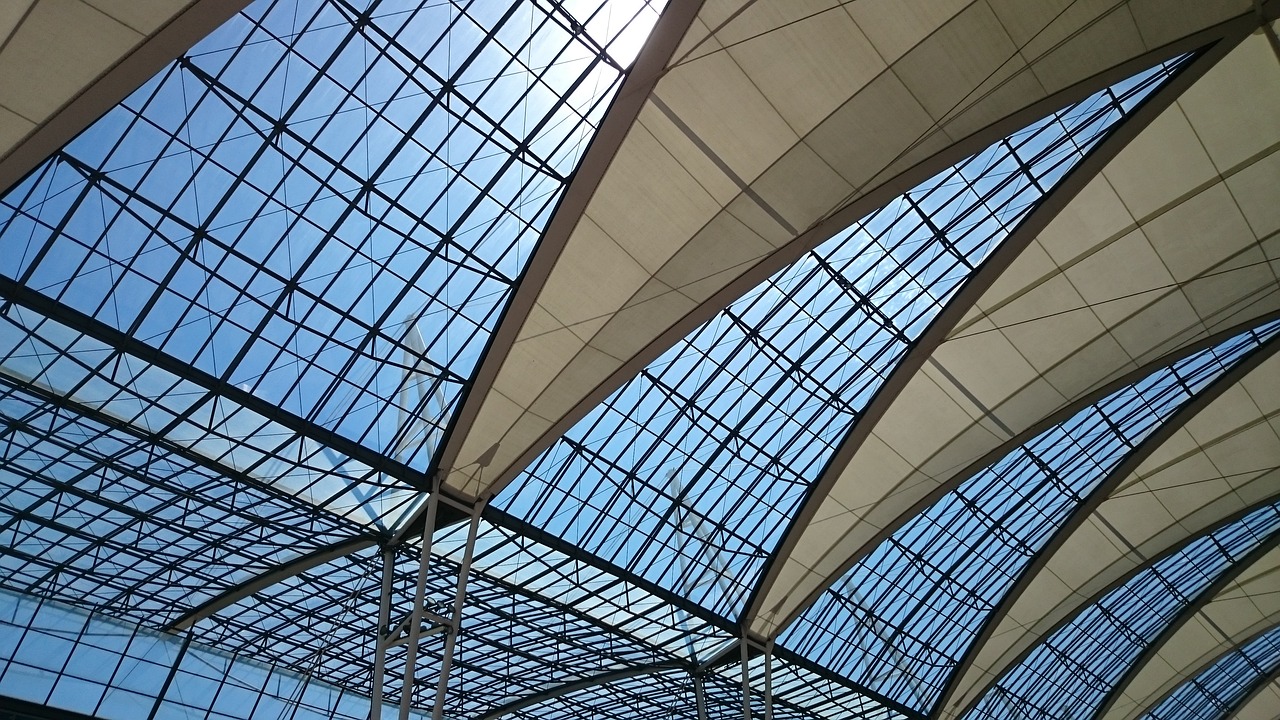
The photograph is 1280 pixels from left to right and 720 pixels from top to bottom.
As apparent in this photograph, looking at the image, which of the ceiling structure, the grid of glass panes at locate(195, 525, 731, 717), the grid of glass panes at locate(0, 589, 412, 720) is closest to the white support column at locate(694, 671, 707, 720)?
the ceiling structure

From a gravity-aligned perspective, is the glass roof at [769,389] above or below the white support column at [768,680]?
above

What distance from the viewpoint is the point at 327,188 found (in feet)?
73.4

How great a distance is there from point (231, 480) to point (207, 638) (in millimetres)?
19319

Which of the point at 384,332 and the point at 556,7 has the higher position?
the point at 556,7

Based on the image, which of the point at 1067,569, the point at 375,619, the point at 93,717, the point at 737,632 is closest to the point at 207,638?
the point at 93,717

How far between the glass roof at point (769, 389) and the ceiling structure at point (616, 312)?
0.13 meters

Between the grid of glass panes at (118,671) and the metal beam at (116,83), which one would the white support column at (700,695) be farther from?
the metal beam at (116,83)

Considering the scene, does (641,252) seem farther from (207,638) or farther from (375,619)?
(207,638)

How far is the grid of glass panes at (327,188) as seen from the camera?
19797 millimetres

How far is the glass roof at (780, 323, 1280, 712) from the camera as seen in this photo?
3556 centimetres

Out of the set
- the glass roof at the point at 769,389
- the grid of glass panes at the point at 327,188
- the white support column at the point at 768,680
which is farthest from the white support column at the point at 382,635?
the white support column at the point at 768,680

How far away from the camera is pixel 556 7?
1945cm


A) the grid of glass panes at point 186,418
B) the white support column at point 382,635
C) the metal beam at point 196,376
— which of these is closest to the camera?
the metal beam at point 196,376

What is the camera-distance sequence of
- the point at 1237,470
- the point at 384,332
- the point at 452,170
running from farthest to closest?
the point at 1237,470
the point at 384,332
the point at 452,170
